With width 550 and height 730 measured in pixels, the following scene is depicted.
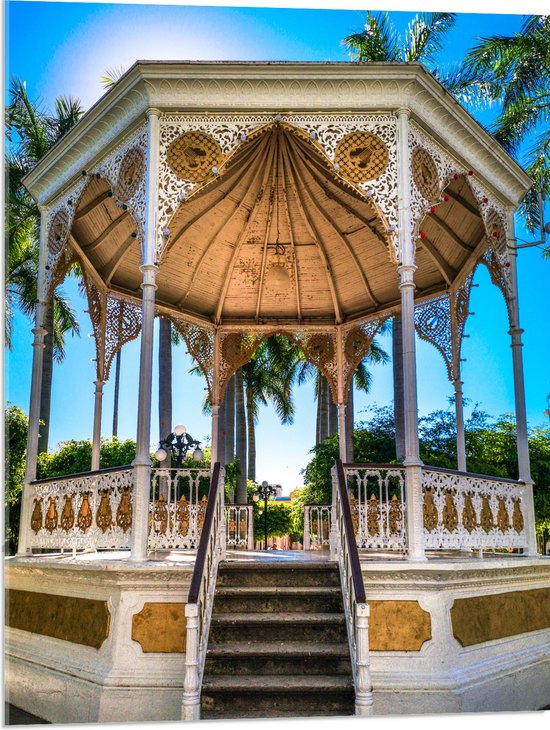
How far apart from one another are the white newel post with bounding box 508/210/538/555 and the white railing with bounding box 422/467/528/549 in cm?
6

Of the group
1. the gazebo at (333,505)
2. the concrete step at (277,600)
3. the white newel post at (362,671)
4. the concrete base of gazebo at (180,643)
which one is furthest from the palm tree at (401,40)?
the white newel post at (362,671)

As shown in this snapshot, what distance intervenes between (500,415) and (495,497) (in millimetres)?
14865

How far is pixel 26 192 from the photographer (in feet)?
55.0

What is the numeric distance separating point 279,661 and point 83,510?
253cm

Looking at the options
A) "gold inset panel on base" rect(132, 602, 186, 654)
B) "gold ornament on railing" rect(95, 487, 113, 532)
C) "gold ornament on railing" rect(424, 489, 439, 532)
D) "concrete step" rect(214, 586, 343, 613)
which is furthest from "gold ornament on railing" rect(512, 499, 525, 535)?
"gold ornament on railing" rect(95, 487, 113, 532)

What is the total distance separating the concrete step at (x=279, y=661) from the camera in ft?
18.9

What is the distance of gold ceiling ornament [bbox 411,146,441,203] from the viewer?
23.9ft

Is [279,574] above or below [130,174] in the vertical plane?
below

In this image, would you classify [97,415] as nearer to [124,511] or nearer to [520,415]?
[124,511]

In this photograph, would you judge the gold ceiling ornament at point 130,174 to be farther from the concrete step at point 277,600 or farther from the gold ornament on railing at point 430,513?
the gold ornament on railing at point 430,513

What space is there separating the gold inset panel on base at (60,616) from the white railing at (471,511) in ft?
9.96

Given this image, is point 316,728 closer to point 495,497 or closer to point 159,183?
point 495,497

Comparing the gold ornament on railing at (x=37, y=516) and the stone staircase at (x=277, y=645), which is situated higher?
the gold ornament on railing at (x=37, y=516)

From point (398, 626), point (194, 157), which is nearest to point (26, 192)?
point (194, 157)
